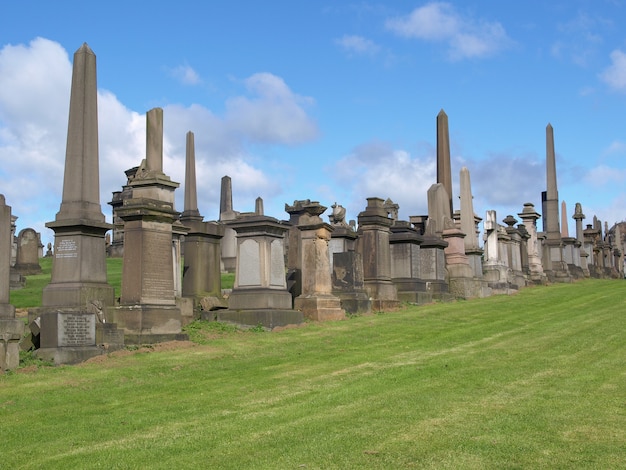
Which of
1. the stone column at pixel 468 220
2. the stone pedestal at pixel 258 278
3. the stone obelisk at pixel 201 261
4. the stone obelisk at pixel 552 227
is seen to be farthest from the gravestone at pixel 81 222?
the stone obelisk at pixel 552 227

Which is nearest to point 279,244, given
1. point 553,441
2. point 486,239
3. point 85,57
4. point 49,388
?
point 85,57

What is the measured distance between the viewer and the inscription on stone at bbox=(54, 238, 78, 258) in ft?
48.2

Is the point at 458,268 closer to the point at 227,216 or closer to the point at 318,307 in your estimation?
the point at 318,307

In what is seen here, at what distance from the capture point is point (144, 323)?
47.3 ft

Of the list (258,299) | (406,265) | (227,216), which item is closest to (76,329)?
(258,299)

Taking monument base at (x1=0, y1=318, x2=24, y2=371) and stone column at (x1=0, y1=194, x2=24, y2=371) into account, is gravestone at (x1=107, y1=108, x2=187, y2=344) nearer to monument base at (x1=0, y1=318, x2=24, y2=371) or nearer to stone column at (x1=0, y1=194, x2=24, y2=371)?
stone column at (x1=0, y1=194, x2=24, y2=371)

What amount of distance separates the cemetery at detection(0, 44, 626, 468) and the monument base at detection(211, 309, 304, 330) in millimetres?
42

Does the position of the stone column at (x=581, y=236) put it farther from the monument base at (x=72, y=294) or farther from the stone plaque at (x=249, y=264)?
the monument base at (x=72, y=294)

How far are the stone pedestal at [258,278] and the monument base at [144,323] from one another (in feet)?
8.95

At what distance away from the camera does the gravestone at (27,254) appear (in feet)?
114

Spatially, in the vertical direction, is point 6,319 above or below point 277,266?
below

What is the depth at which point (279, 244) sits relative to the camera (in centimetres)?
1803

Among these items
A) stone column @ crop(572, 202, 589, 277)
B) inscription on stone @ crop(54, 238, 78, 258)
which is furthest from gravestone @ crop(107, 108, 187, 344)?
stone column @ crop(572, 202, 589, 277)

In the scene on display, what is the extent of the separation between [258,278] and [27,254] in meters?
21.4
